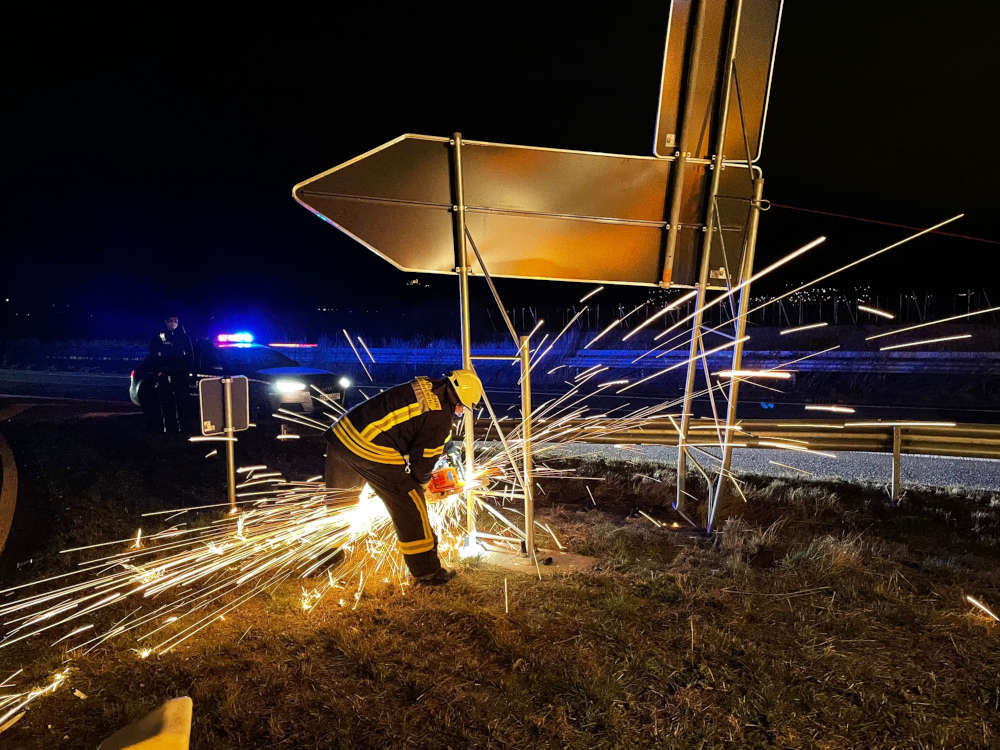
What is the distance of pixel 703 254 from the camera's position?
576 cm

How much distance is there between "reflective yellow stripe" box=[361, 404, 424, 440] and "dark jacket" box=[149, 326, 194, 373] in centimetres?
733

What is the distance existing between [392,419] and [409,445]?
263 mm

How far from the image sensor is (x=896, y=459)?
7.33 m

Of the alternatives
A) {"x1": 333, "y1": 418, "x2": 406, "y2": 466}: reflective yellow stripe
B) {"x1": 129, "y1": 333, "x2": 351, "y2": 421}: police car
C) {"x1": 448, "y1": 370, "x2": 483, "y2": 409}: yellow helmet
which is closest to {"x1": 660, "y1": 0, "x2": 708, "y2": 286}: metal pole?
{"x1": 448, "y1": 370, "x2": 483, "y2": 409}: yellow helmet

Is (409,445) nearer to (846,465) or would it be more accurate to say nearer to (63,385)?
(846,465)

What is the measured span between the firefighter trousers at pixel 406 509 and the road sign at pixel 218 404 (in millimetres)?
2525

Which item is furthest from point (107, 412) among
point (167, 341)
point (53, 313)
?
point (53, 313)

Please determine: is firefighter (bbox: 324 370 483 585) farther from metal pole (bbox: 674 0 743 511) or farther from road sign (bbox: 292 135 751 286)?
metal pole (bbox: 674 0 743 511)

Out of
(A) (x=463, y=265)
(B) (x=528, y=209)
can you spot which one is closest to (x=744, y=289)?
(B) (x=528, y=209)

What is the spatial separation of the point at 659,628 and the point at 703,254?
311 centimetres

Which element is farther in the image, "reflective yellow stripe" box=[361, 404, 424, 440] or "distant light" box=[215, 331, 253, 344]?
"distant light" box=[215, 331, 253, 344]

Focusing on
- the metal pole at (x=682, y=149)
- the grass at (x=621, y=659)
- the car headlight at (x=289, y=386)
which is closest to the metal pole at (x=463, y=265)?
the grass at (x=621, y=659)

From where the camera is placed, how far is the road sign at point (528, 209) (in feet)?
16.8

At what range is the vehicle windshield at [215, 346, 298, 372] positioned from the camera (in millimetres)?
12023
